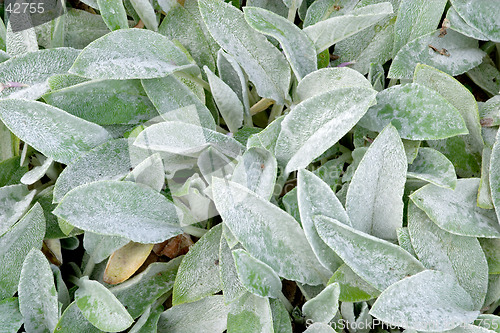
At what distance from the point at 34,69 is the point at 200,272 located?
50 centimetres

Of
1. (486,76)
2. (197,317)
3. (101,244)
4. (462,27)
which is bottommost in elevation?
(197,317)

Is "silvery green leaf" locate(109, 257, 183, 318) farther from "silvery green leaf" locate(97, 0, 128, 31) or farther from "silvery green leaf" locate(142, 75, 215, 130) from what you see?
"silvery green leaf" locate(97, 0, 128, 31)

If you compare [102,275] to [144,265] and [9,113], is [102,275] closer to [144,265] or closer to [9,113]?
[144,265]

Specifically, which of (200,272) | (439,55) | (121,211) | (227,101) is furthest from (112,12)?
(439,55)

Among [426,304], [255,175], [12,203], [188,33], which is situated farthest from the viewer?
[188,33]

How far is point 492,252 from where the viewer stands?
812 millimetres

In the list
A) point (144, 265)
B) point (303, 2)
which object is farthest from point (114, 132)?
point (303, 2)

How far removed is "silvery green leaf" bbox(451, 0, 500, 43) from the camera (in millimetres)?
896

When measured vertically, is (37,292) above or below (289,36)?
below

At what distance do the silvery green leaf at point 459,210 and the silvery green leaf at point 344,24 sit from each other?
299 millimetres

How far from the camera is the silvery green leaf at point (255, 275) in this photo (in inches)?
28.4

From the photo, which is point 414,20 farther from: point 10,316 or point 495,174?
point 10,316

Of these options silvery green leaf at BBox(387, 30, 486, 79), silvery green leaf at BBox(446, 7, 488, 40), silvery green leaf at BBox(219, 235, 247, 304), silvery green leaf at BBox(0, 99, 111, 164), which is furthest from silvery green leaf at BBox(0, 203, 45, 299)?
silvery green leaf at BBox(446, 7, 488, 40)

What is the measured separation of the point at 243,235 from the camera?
2.48 feet
